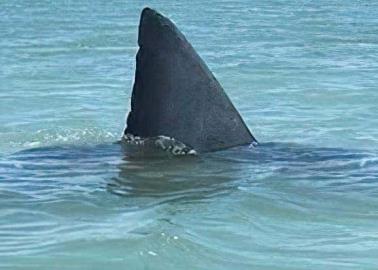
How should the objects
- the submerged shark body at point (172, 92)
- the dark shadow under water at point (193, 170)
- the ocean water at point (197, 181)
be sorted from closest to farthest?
1. the ocean water at point (197, 181)
2. the dark shadow under water at point (193, 170)
3. the submerged shark body at point (172, 92)

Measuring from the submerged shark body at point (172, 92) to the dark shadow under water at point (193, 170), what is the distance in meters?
0.22

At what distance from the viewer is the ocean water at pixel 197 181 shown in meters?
6.39

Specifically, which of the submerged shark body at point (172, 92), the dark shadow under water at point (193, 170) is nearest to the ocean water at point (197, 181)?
the dark shadow under water at point (193, 170)

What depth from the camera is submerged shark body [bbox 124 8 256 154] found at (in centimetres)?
858

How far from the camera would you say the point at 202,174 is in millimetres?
8297

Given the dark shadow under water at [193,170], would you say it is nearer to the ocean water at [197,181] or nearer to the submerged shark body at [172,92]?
the ocean water at [197,181]

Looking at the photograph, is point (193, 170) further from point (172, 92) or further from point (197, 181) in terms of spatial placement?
point (172, 92)

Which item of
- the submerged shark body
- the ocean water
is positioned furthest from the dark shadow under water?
the submerged shark body

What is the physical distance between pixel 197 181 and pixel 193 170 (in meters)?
0.32

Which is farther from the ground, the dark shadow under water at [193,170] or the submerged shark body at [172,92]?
the submerged shark body at [172,92]

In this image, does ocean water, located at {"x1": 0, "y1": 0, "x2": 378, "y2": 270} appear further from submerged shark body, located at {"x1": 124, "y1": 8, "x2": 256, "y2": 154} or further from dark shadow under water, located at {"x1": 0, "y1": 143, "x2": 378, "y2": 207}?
submerged shark body, located at {"x1": 124, "y1": 8, "x2": 256, "y2": 154}

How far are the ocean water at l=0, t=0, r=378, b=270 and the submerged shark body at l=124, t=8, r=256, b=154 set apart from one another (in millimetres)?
238

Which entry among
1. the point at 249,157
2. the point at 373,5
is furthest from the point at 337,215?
the point at 373,5

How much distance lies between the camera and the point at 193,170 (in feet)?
27.6
